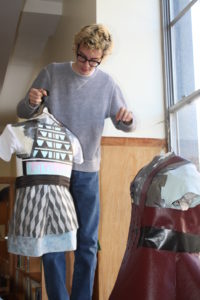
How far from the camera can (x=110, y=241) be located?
229 centimetres

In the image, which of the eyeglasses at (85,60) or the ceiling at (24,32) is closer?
the eyeglasses at (85,60)

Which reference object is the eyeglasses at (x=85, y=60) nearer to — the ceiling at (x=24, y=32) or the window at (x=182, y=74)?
the window at (x=182, y=74)

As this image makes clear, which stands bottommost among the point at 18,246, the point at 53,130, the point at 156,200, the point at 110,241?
the point at 110,241

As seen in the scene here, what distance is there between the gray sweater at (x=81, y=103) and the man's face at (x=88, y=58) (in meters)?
0.05

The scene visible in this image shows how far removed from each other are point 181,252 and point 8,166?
6041mm

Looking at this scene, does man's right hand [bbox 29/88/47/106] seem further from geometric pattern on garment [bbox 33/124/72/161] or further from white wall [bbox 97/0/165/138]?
white wall [bbox 97/0/165/138]

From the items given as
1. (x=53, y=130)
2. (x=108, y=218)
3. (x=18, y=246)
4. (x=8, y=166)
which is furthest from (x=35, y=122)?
(x=8, y=166)

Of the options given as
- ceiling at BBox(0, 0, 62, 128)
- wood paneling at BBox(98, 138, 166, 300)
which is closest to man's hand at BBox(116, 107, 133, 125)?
wood paneling at BBox(98, 138, 166, 300)

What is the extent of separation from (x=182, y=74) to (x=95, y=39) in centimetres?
112

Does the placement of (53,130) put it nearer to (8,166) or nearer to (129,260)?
(129,260)

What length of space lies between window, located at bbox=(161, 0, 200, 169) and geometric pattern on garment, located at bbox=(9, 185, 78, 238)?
1.11 m

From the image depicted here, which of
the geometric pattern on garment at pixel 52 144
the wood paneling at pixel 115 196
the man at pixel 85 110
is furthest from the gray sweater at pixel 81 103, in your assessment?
the wood paneling at pixel 115 196

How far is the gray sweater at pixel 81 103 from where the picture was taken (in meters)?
1.56

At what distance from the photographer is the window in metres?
2.33
